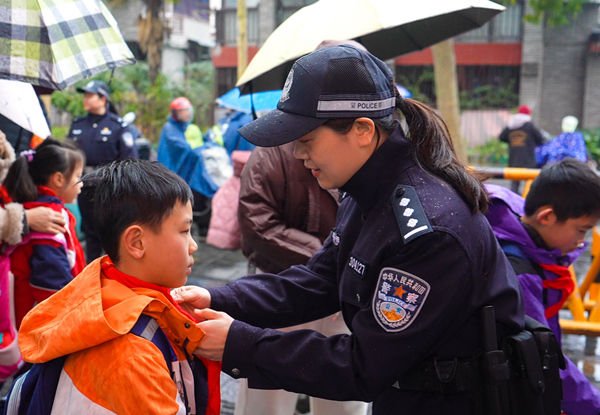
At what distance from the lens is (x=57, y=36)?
2.22m

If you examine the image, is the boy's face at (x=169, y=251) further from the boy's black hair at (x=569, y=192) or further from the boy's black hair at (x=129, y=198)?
the boy's black hair at (x=569, y=192)

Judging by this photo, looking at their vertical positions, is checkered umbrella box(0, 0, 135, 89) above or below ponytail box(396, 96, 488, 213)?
above

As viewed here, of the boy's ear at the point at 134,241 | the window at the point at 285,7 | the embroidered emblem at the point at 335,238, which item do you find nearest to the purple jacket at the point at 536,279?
the embroidered emblem at the point at 335,238

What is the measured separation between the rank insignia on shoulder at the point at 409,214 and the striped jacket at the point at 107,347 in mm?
654

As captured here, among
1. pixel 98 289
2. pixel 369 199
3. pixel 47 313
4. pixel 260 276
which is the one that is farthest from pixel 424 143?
pixel 47 313

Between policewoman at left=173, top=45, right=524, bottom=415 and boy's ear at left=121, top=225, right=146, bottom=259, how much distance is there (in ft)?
0.88

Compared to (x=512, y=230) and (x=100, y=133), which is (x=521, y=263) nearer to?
(x=512, y=230)

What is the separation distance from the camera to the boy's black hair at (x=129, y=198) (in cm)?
173

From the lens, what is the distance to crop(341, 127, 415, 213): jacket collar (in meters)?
1.77

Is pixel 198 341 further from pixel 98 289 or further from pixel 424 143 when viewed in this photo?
pixel 424 143

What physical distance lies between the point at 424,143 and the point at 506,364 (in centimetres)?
67

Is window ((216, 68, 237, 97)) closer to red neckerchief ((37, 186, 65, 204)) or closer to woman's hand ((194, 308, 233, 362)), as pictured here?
red neckerchief ((37, 186, 65, 204))

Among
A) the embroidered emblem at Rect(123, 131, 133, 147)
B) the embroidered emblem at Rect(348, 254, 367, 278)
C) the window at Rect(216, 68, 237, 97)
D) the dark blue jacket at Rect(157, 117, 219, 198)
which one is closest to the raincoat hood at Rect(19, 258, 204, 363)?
the embroidered emblem at Rect(348, 254, 367, 278)

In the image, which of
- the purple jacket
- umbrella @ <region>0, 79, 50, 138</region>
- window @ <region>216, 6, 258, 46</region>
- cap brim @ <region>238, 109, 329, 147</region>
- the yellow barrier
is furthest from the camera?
window @ <region>216, 6, 258, 46</region>
